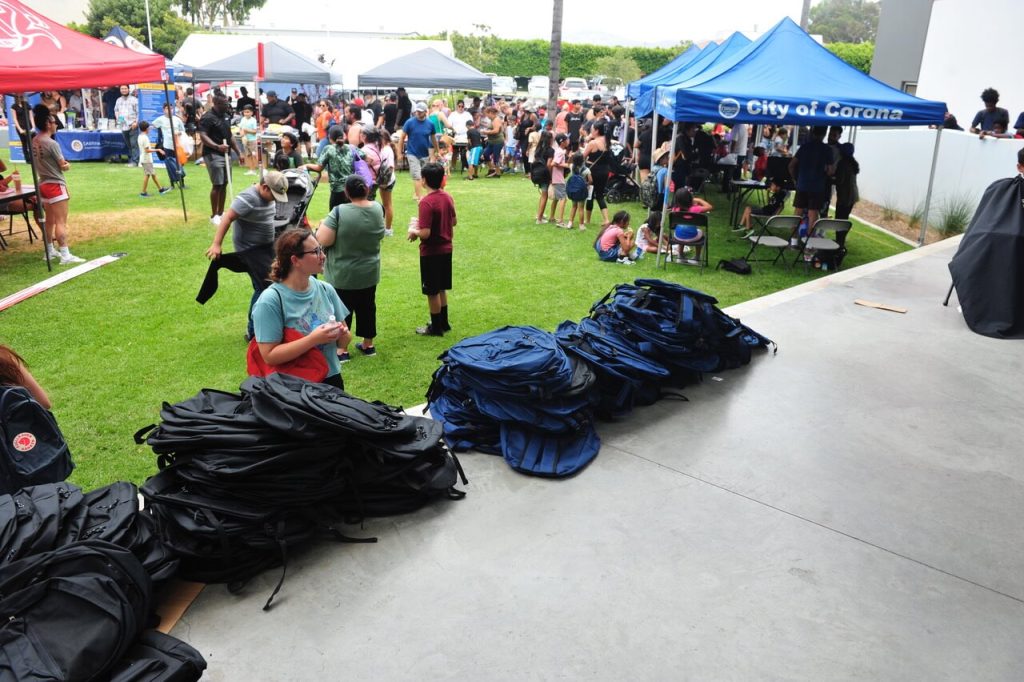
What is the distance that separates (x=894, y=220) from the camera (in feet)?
49.8

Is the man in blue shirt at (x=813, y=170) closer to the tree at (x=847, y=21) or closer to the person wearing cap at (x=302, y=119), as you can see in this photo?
the person wearing cap at (x=302, y=119)

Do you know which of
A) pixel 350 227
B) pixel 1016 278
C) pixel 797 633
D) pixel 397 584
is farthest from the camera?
pixel 1016 278

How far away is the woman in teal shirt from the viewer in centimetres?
634

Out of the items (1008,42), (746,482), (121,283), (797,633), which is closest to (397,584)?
(797,633)

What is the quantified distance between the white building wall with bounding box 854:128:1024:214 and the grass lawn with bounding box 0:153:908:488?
178 cm

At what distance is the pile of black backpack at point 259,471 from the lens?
352cm

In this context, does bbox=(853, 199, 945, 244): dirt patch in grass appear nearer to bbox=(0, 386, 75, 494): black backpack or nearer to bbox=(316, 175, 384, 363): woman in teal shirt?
bbox=(316, 175, 384, 363): woman in teal shirt

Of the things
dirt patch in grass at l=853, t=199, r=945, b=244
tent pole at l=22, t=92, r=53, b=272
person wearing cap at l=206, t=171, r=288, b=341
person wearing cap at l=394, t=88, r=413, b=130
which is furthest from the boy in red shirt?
person wearing cap at l=394, t=88, r=413, b=130

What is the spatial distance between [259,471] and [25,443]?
39.8 inches

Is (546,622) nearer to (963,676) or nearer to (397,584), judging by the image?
(397,584)

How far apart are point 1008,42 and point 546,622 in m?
20.2

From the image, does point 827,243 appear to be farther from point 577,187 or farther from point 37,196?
point 37,196

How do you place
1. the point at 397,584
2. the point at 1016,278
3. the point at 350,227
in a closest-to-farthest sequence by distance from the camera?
the point at 397,584 → the point at 350,227 → the point at 1016,278

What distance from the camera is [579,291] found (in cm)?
942
